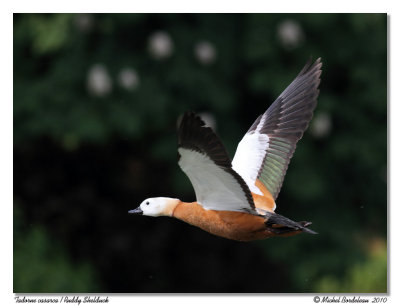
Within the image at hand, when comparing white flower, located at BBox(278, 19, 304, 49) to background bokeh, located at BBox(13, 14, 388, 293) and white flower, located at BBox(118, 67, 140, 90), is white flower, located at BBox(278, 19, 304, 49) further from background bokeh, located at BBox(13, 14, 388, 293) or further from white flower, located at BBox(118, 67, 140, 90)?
white flower, located at BBox(118, 67, 140, 90)

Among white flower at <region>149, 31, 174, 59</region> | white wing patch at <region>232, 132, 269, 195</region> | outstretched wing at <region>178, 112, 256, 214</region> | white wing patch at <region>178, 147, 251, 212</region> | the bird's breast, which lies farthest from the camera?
white flower at <region>149, 31, 174, 59</region>

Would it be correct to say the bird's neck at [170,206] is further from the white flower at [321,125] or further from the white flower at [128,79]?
the white flower at [321,125]

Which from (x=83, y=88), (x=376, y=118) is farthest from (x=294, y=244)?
(x=83, y=88)

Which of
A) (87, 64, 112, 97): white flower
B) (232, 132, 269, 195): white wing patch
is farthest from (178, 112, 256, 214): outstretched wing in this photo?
(87, 64, 112, 97): white flower

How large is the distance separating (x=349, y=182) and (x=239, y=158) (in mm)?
4291

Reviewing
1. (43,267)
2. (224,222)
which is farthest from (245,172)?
(43,267)

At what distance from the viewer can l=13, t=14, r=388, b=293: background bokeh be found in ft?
24.7

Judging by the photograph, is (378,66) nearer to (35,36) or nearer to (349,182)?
(349,182)

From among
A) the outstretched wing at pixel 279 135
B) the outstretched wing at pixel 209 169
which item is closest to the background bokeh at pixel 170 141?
the outstretched wing at pixel 279 135

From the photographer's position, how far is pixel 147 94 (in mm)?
7496

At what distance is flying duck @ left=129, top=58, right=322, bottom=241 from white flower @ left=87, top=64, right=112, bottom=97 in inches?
126

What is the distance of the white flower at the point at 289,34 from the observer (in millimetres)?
7410

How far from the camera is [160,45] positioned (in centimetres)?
746

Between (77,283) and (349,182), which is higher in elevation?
(349,182)
